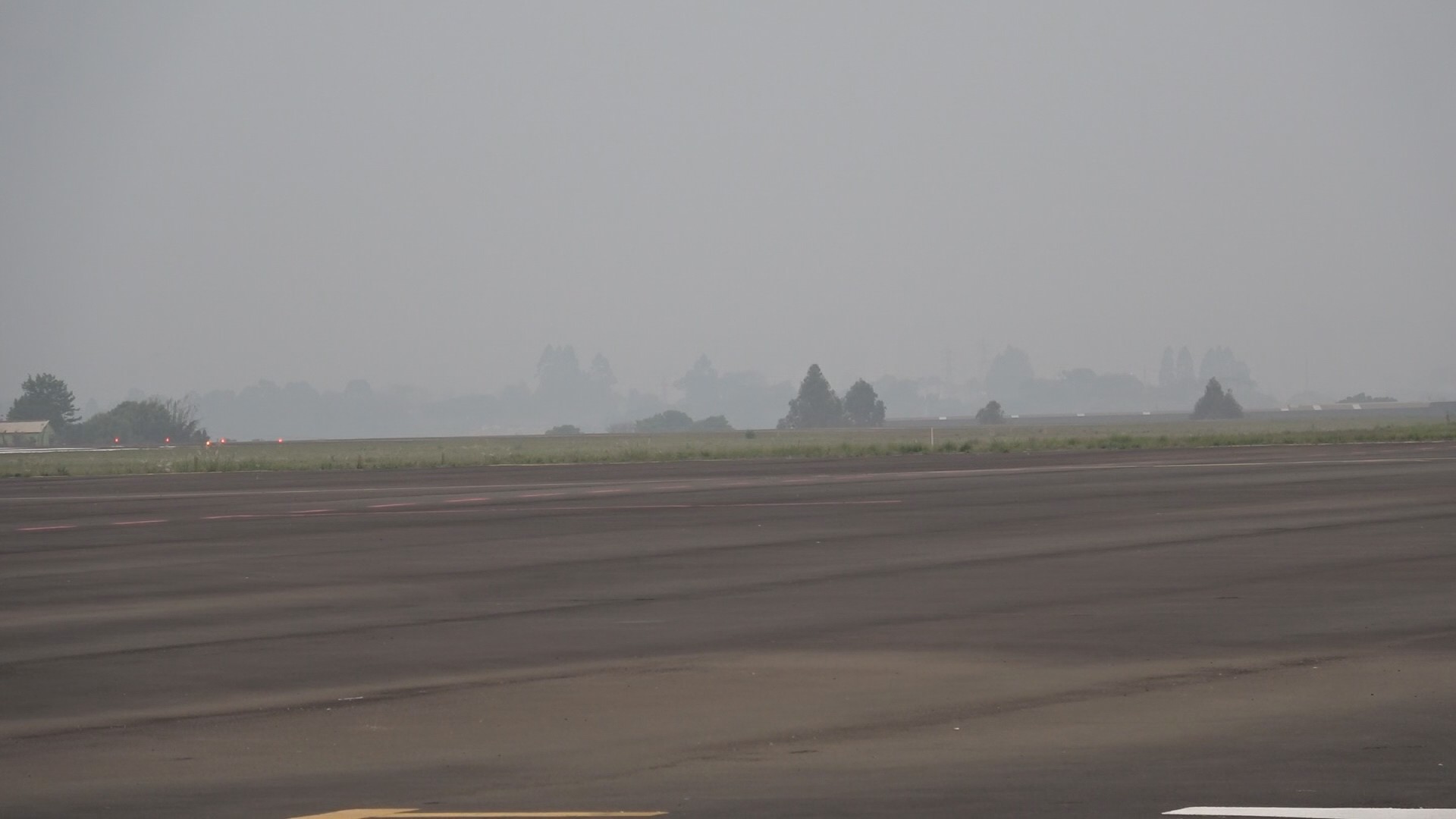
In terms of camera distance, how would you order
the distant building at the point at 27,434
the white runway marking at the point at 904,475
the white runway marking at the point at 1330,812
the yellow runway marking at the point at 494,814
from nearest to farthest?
the white runway marking at the point at 1330,812
the yellow runway marking at the point at 494,814
the white runway marking at the point at 904,475
the distant building at the point at 27,434

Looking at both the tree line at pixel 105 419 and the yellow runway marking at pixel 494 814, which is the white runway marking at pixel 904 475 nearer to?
the yellow runway marking at pixel 494 814

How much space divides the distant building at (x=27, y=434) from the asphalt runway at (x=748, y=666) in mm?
137454

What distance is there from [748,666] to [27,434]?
16022 centimetres

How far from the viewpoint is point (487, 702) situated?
10.5 meters

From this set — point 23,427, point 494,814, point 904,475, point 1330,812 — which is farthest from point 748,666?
point 23,427

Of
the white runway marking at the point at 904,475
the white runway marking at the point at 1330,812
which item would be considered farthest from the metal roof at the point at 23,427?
the white runway marking at the point at 1330,812

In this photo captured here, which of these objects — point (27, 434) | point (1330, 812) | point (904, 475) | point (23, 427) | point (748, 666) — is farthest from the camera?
point (23, 427)

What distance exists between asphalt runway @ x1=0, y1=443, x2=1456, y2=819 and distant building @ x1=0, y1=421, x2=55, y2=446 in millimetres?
137454

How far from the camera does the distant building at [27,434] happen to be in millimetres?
152500

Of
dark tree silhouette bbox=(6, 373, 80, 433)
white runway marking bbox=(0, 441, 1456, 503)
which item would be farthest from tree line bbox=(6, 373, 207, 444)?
white runway marking bbox=(0, 441, 1456, 503)

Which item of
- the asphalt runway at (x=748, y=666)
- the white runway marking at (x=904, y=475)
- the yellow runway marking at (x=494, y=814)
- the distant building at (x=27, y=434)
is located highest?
the distant building at (x=27, y=434)

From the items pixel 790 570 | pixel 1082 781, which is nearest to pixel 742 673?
pixel 1082 781

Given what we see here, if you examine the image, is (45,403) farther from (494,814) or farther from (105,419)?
(494,814)

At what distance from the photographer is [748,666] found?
1184cm
